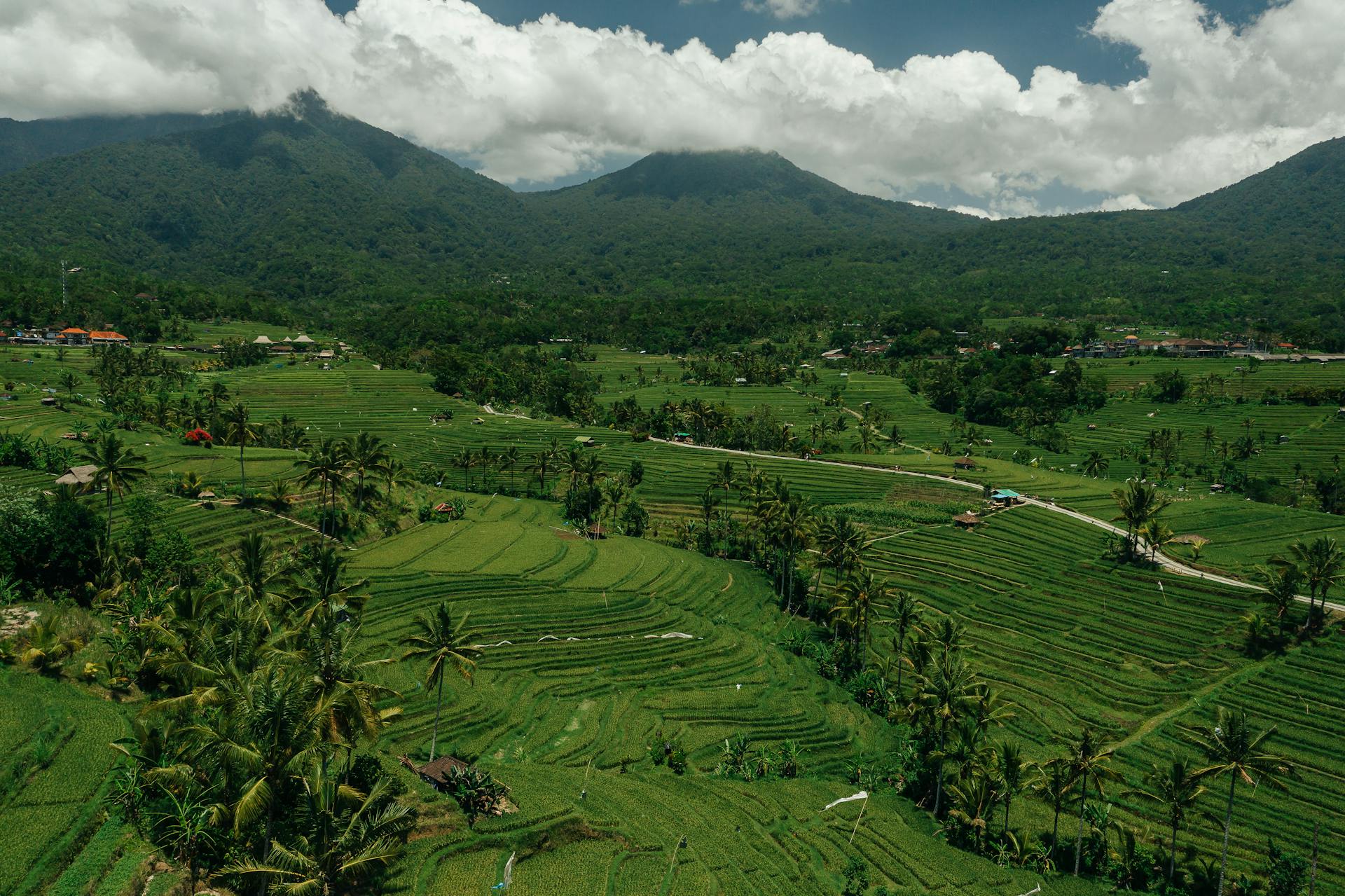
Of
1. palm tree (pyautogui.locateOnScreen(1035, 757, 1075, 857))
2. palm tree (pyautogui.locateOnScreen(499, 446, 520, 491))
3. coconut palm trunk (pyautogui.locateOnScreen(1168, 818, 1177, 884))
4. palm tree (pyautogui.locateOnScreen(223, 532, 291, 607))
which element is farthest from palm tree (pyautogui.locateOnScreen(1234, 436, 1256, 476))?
palm tree (pyautogui.locateOnScreen(223, 532, 291, 607))

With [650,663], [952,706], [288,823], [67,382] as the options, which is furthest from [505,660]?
[67,382]

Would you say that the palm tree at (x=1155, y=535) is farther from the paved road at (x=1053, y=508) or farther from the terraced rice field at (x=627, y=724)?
the terraced rice field at (x=627, y=724)

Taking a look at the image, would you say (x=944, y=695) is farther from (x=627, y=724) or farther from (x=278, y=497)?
(x=278, y=497)

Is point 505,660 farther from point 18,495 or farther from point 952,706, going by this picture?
point 18,495

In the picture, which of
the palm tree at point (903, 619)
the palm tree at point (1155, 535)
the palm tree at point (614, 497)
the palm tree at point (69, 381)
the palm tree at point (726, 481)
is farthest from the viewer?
the palm tree at point (69, 381)

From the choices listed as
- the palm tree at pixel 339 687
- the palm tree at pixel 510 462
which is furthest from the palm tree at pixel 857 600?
the palm tree at pixel 510 462

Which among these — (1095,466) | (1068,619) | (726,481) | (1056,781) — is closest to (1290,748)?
(1068,619)

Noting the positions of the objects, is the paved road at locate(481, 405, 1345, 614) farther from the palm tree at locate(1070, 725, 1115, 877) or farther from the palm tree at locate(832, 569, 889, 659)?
the palm tree at locate(1070, 725, 1115, 877)
